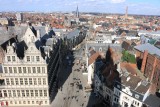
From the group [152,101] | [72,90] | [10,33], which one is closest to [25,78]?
[72,90]

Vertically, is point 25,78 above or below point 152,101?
above

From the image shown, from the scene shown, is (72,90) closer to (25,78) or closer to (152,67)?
(25,78)

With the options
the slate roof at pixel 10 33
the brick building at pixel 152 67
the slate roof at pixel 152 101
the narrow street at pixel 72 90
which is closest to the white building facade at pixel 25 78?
the narrow street at pixel 72 90

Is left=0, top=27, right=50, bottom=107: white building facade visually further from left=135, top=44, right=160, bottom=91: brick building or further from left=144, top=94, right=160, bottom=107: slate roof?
left=135, top=44, right=160, bottom=91: brick building

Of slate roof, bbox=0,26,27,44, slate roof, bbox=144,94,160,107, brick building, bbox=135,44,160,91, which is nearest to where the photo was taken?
slate roof, bbox=144,94,160,107

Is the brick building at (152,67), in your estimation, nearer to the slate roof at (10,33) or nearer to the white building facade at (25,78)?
the white building facade at (25,78)

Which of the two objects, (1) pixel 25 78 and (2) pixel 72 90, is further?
(2) pixel 72 90

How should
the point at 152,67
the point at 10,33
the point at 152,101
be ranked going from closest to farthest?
the point at 152,101 < the point at 152,67 < the point at 10,33

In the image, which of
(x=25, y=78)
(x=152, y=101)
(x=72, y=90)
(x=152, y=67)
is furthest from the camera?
(x=72, y=90)

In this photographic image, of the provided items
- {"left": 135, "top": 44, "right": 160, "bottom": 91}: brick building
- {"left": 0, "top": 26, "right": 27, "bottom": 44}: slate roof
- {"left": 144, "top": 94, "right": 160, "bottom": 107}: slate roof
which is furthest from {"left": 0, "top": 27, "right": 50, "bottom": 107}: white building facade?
{"left": 135, "top": 44, "right": 160, "bottom": 91}: brick building

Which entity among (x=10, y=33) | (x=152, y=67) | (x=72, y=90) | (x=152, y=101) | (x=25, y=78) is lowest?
(x=72, y=90)

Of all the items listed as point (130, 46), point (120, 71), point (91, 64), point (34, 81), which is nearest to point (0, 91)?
point (34, 81)
